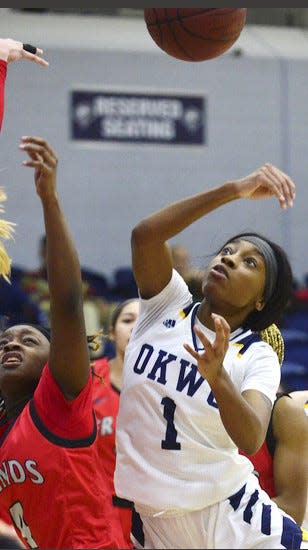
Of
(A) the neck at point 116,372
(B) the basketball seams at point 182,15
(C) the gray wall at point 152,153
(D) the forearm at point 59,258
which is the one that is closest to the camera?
(D) the forearm at point 59,258

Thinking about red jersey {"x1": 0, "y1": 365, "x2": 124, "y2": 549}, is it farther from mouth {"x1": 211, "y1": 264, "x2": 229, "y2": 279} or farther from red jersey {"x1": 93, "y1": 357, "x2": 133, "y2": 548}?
red jersey {"x1": 93, "y1": 357, "x2": 133, "y2": 548}

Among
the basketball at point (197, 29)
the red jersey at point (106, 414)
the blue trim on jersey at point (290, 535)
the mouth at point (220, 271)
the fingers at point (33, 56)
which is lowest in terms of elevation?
the red jersey at point (106, 414)

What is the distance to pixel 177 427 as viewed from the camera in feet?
8.79

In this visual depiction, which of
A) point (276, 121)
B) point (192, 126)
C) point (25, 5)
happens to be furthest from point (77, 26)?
point (25, 5)

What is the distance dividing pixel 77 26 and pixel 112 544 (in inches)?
237

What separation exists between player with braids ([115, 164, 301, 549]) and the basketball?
61 cm

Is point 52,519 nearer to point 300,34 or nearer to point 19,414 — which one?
point 19,414

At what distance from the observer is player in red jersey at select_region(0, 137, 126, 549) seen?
2703mm

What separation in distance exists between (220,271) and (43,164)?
54cm

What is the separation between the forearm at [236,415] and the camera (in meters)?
2.42

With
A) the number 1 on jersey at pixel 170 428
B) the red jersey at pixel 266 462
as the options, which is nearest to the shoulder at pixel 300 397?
the red jersey at pixel 266 462

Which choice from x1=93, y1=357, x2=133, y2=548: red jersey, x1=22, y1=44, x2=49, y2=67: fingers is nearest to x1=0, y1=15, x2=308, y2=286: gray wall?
x1=93, y1=357, x2=133, y2=548: red jersey

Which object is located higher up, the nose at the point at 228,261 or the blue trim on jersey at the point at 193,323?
the nose at the point at 228,261

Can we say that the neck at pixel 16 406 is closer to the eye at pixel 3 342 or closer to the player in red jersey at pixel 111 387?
the eye at pixel 3 342
